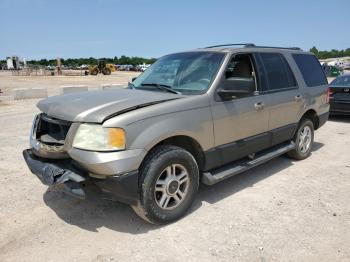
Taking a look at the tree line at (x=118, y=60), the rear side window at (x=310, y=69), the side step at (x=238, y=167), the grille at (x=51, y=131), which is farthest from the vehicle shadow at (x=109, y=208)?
the tree line at (x=118, y=60)

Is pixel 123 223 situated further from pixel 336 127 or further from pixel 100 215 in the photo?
pixel 336 127

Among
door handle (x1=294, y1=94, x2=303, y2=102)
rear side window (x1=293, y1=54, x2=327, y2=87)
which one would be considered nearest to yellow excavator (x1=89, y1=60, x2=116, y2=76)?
rear side window (x1=293, y1=54, x2=327, y2=87)

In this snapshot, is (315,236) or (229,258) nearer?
(229,258)

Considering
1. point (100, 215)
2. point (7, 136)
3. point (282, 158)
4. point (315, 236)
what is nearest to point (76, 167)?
point (100, 215)

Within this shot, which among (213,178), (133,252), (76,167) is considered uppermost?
(76,167)

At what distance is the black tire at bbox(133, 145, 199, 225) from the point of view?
335 centimetres

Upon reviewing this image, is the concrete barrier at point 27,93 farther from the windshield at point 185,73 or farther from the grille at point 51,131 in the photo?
the grille at point 51,131

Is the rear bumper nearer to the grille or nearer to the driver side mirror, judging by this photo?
the grille

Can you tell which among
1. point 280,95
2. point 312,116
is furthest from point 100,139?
point 312,116

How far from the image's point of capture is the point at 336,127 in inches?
359

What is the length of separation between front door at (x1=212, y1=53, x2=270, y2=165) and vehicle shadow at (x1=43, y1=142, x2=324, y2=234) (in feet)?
1.71

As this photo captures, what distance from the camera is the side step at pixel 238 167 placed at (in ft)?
13.1

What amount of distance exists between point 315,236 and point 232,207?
100cm

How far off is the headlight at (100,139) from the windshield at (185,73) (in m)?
1.22
